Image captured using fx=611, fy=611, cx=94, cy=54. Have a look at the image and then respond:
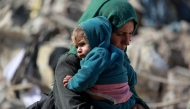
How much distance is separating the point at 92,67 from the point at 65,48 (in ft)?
15.0

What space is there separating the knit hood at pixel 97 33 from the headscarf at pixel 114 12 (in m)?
0.10

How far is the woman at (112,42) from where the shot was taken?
120 inches

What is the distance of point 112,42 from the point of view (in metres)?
3.10

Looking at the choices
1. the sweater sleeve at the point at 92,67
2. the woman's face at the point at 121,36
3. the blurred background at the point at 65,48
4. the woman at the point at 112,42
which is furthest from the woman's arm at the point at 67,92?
the blurred background at the point at 65,48

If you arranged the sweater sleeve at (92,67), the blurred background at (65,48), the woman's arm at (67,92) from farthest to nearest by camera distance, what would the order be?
the blurred background at (65,48), the woman's arm at (67,92), the sweater sleeve at (92,67)

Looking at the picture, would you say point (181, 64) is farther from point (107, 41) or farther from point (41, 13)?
point (107, 41)

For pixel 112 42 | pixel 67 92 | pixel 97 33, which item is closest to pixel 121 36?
pixel 112 42

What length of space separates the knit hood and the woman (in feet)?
0.36

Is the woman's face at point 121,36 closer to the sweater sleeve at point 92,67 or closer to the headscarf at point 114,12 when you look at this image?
the headscarf at point 114,12

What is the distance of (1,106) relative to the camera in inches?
273

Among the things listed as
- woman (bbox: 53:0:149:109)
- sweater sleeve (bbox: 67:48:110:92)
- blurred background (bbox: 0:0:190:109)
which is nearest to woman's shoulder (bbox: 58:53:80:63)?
woman (bbox: 53:0:149:109)

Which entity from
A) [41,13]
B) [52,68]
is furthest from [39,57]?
[41,13]

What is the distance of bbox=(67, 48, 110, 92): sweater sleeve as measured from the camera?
2930 mm

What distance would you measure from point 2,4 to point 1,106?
346 centimetres
